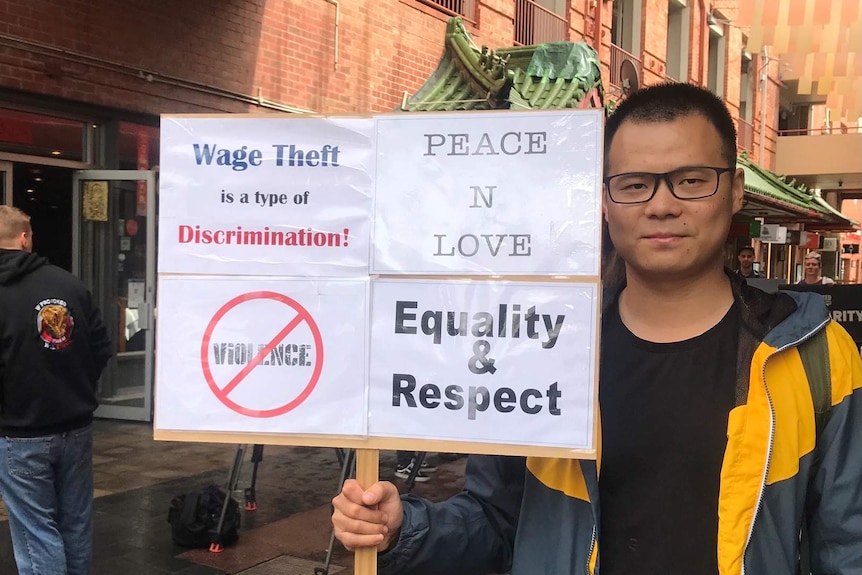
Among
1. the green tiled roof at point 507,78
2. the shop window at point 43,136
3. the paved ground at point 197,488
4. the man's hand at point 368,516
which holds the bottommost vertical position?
the paved ground at point 197,488

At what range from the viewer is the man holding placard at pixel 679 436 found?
1540 mm

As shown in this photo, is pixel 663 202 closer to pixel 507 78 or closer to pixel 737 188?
pixel 737 188

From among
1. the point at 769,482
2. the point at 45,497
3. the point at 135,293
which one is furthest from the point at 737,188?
the point at 135,293

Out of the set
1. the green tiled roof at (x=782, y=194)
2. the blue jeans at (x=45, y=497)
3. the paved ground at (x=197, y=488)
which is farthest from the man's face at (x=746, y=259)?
the blue jeans at (x=45, y=497)

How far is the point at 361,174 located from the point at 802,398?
3.57ft

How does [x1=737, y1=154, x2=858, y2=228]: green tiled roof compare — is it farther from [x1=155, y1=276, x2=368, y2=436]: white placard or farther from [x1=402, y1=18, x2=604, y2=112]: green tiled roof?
[x1=155, y1=276, x2=368, y2=436]: white placard

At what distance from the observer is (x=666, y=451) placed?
163 centimetres

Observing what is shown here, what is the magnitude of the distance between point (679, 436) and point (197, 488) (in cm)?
536

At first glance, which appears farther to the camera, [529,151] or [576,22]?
[576,22]

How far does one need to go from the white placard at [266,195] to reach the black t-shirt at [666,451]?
70 centimetres

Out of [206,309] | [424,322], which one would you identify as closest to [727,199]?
[424,322]

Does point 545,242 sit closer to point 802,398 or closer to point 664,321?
point 664,321

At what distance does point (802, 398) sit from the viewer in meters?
1.56

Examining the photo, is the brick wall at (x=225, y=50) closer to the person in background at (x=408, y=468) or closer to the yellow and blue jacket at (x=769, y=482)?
the person in background at (x=408, y=468)
